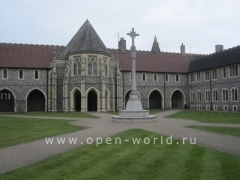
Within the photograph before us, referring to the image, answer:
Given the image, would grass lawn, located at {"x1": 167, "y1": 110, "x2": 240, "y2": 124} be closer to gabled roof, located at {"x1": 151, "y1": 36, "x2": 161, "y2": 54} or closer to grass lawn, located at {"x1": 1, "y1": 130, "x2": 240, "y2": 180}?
grass lawn, located at {"x1": 1, "y1": 130, "x2": 240, "y2": 180}

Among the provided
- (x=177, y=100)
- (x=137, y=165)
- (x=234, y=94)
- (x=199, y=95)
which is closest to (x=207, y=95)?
(x=199, y=95)

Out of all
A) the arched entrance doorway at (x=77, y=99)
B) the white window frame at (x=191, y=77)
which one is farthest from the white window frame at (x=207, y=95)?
the arched entrance doorway at (x=77, y=99)

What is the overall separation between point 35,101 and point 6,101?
4.11 meters

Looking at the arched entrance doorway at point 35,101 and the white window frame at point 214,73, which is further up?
the white window frame at point 214,73

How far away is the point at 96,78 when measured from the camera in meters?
35.1

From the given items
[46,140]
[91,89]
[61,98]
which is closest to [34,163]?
[46,140]

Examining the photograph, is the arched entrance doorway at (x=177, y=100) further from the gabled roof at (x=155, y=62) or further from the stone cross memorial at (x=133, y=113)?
the stone cross memorial at (x=133, y=113)

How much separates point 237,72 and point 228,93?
10.5ft

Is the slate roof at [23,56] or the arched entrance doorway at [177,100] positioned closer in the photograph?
the slate roof at [23,56]

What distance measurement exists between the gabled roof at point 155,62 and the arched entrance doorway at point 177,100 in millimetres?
4144

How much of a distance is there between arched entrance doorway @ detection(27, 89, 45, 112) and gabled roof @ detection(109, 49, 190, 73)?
Answer: 13.1 meters

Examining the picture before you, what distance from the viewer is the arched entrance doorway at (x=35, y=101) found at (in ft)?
132

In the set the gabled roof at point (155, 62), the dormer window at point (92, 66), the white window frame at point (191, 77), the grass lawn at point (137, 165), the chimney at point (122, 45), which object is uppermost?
the chimney at point (122, 45)

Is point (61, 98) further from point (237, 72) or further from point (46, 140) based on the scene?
point (46, 140)
